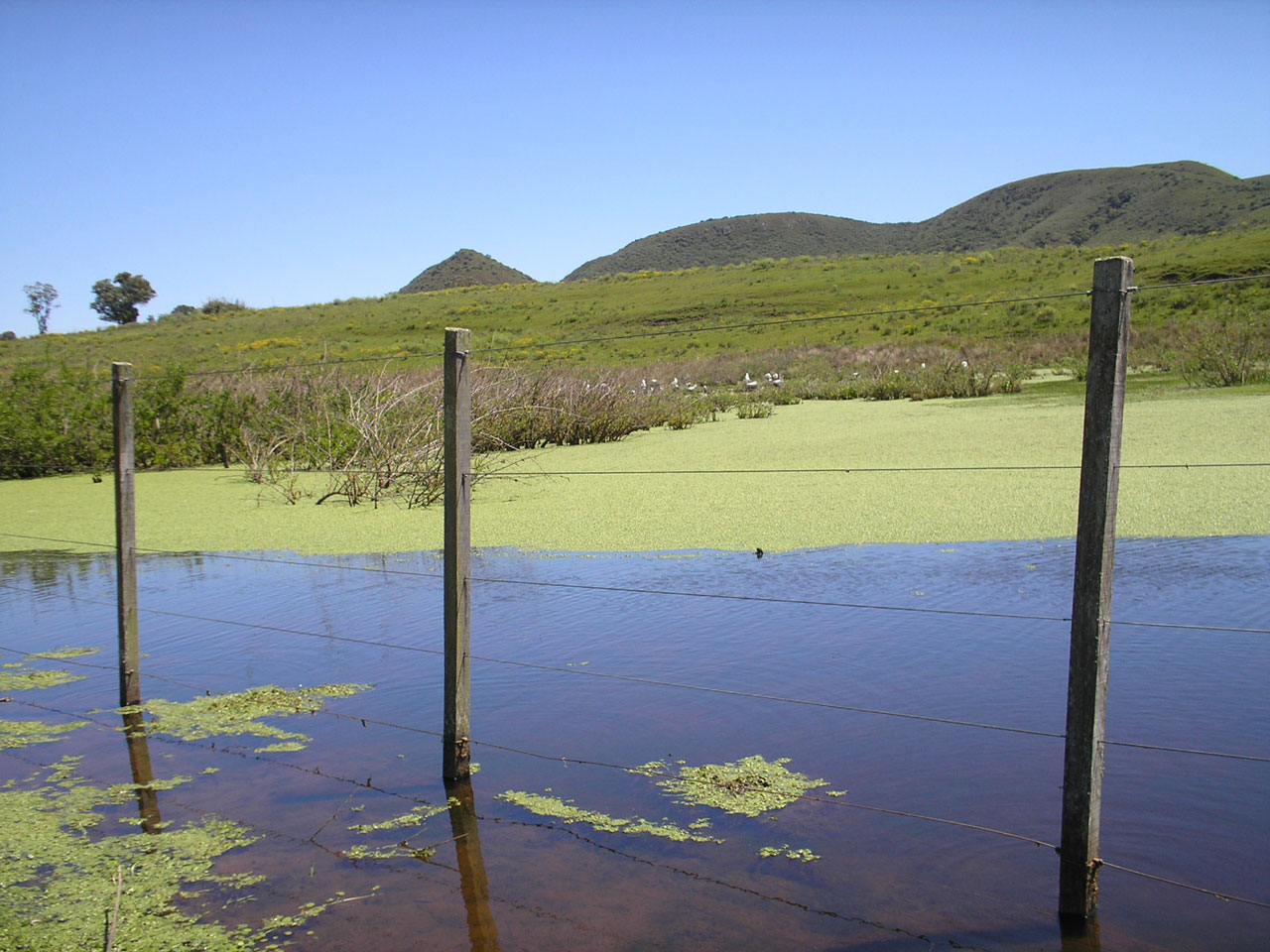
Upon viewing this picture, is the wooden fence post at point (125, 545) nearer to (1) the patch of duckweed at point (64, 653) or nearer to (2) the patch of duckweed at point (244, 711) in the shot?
(2) the patch of duckweed at point (244, 711)

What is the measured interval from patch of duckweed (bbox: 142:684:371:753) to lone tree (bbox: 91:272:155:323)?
219ft

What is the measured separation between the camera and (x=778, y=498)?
9.10 m

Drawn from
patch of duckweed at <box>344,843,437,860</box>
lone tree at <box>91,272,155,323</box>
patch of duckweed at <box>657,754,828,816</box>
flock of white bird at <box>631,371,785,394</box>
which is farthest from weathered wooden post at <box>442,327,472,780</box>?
lone tree at <box>91,272,155,323</box>

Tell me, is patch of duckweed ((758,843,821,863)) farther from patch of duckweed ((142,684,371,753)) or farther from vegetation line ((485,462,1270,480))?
vegetation line ((485,462,1270,480))

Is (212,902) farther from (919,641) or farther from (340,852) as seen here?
(919,641)

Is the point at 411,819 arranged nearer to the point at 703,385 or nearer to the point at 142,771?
the point at 142,771

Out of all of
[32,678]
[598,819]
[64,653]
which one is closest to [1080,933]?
[598,819]

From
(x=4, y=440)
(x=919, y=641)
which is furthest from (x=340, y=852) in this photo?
(x=4, y=440)

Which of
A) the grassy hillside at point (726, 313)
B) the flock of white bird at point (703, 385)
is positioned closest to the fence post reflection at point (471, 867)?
the flock of white bird at point (703, 385)

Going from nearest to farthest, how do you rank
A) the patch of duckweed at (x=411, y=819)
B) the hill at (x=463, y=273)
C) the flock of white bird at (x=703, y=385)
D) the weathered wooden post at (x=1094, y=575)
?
1. the weathered wooden post at (x=1094, y=575)
2. the patch of duckweed at (x=411, y=819)
3. the flock of white bird at (x=703, y=385)
4. the hill at (x=463, y=273)

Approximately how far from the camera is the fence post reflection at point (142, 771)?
11.9 feet

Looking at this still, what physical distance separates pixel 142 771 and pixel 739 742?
7.20ft

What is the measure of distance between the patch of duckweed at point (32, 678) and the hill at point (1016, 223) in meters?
70.4

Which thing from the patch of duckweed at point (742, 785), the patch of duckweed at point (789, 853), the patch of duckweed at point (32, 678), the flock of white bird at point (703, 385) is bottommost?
the patch of duckweed at point (32, 678)
